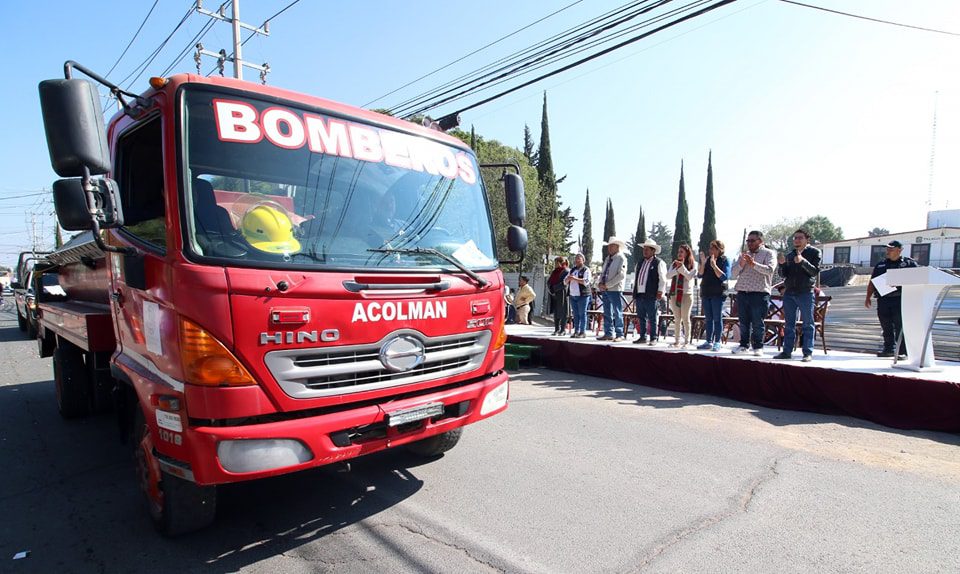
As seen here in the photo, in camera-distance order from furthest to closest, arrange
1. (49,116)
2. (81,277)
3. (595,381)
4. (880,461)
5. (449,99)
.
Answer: (449,99) < (595,381) < (81,277) < (880,461) < (49,116)

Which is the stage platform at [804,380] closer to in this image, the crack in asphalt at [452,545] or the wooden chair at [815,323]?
the wooden chair at [815,323]

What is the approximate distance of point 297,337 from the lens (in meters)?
2.75

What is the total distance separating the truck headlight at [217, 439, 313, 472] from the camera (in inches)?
99.7

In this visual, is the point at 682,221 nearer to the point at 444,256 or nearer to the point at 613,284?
the point at 613,284

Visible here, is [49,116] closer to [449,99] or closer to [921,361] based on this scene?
[921,361]

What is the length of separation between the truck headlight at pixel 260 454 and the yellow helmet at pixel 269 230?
1.01m

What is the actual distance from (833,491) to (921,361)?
3361 mm

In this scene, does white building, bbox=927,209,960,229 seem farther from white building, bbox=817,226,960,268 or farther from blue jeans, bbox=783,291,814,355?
blue jeans, bbox=783,291,814,355

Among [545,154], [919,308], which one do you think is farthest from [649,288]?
[545,154]

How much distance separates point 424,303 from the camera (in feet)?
10.7

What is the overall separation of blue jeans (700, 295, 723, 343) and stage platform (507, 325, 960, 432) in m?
0.25

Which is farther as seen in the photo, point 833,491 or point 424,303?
point 833,491

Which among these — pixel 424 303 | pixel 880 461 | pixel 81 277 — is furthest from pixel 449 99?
pixel 880 461

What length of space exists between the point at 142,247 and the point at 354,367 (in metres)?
1.47
